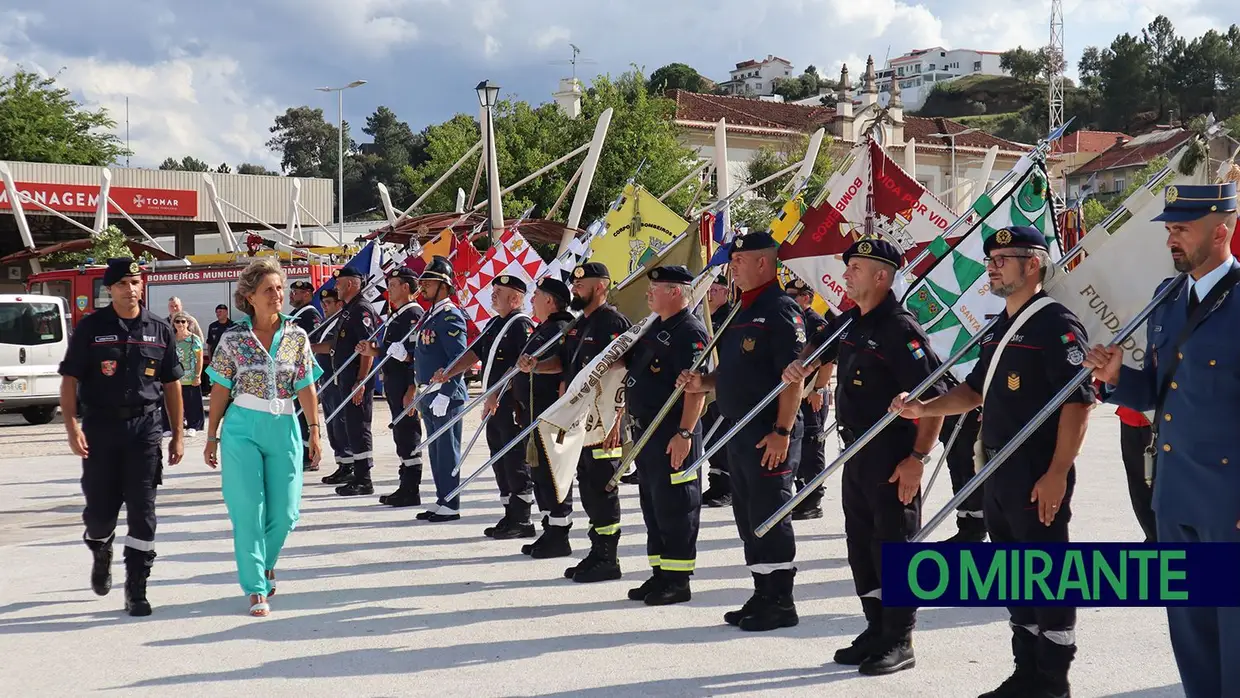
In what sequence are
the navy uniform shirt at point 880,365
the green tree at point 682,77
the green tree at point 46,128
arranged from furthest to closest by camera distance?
the green tree at point 682,77 → the green tree at point 46,128 → the navy uniform shirt at point 880,365

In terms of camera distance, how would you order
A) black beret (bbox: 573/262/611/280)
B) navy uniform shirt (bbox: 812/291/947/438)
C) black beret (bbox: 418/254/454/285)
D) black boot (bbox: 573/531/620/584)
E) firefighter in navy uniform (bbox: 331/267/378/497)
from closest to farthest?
1. navy uniform shirt (bbox: 812/291/947/438)
2. black boot (bbox: 573/531/620/584)
3. black beret (bbox: 573/262/611/280)
4. black beret (bbox: 418/254/454/285)
5. firefighter in navy uniform (bbox: 331/267/378/497)

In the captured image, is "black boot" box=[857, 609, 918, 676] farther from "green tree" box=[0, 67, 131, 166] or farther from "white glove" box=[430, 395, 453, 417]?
"green tree" box=[0, 67, 131, 166]

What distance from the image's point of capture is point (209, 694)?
17.4ft

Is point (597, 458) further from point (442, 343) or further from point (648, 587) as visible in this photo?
point (442, 343)

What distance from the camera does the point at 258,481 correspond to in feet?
21.8

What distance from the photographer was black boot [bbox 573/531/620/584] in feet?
25.0

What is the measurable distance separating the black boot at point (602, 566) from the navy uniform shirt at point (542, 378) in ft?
4.40

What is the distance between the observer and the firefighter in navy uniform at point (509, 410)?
927 centimetres

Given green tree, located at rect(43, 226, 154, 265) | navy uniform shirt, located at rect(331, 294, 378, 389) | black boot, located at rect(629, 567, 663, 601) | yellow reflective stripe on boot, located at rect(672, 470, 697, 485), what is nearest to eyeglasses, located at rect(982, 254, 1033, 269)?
yellow reflective stripe on boot, located at rect(672, 470, 697, 485)

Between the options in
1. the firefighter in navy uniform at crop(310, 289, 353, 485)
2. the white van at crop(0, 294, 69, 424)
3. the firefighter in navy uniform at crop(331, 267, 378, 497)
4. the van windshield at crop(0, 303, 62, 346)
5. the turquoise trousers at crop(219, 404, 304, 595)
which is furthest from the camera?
the van windshield at crop(0, 303, 62, 346)

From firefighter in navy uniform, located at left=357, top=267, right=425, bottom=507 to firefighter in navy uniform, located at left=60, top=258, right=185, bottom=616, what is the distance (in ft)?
12.2

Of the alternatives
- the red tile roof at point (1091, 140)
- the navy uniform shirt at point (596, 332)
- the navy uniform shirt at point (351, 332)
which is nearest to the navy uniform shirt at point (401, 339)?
the navy uniform shirt at point (351, 332)

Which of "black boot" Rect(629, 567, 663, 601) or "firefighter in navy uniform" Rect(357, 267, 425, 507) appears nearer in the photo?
"black boot" Rect(629, 567, 663, 601)

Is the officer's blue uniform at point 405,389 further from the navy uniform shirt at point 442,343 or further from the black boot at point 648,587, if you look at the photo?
the black boot at point 648,587
